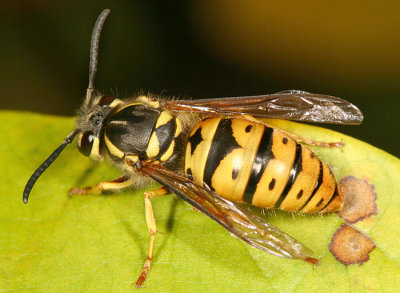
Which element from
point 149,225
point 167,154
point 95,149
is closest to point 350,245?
point 149,225

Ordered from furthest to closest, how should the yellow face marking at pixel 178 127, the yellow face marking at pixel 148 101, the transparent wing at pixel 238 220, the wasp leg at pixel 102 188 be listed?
the yellow face marking at pixel 148 101, the yellow face marking at pixel 178 127, the wasp leg at pixel 102 188, the transparent wing at pixel 238 220

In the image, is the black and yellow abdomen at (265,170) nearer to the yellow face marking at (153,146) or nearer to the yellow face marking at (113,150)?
the yellow face marking at (153,146)

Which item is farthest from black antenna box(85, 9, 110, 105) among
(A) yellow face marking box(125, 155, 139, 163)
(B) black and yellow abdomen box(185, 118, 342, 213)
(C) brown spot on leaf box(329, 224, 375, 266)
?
(C) brown spot on leaf box(329, 224, 375, 266)

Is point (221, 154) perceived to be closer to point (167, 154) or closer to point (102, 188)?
point (167, 154)

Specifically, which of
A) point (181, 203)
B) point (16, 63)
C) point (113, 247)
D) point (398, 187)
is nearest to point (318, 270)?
point (398, 187)

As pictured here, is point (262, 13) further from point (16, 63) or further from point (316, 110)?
point (16, 63)

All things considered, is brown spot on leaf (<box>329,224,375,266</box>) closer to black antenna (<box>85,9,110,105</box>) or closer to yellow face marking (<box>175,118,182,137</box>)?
yellow face marking (<box>175,118,182,137</box>)

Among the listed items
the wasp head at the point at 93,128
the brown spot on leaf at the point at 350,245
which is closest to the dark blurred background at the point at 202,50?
the wasp head at the point at 93,128
